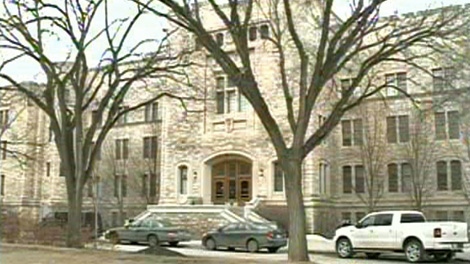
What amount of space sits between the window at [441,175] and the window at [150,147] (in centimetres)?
2337

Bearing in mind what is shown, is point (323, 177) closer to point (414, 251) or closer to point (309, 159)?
point (309, 159)

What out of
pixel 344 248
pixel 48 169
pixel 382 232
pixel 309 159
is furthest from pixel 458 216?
pixel 48 169

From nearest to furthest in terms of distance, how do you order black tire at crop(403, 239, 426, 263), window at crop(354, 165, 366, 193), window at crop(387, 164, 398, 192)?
black tire at crop(403, 239, 426, 263) → window at crop(387, 164, 398, 192) → window at crop(354, 165, 366, 193)

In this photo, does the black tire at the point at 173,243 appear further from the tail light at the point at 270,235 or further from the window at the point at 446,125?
the window at the point at 446,125

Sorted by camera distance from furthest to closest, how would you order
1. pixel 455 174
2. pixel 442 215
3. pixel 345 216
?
1. pixel 345 216
2. pixel 455 174
3. pixel 442 215

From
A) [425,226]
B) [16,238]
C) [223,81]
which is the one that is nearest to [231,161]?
[223,81]

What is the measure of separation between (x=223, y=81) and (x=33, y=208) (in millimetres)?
25804

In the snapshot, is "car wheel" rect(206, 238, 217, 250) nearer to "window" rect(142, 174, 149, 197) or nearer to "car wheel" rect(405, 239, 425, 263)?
"car wheel" rect(405, 239, 425, 263)

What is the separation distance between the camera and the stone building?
44000 mm

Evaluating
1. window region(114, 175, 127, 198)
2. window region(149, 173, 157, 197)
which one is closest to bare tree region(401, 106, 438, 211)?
window region(149, 173, 157, 197)

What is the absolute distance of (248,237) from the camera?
97.7 feet

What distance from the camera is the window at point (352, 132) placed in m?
47.8

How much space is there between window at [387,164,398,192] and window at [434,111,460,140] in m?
3.65

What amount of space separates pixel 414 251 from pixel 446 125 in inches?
924
